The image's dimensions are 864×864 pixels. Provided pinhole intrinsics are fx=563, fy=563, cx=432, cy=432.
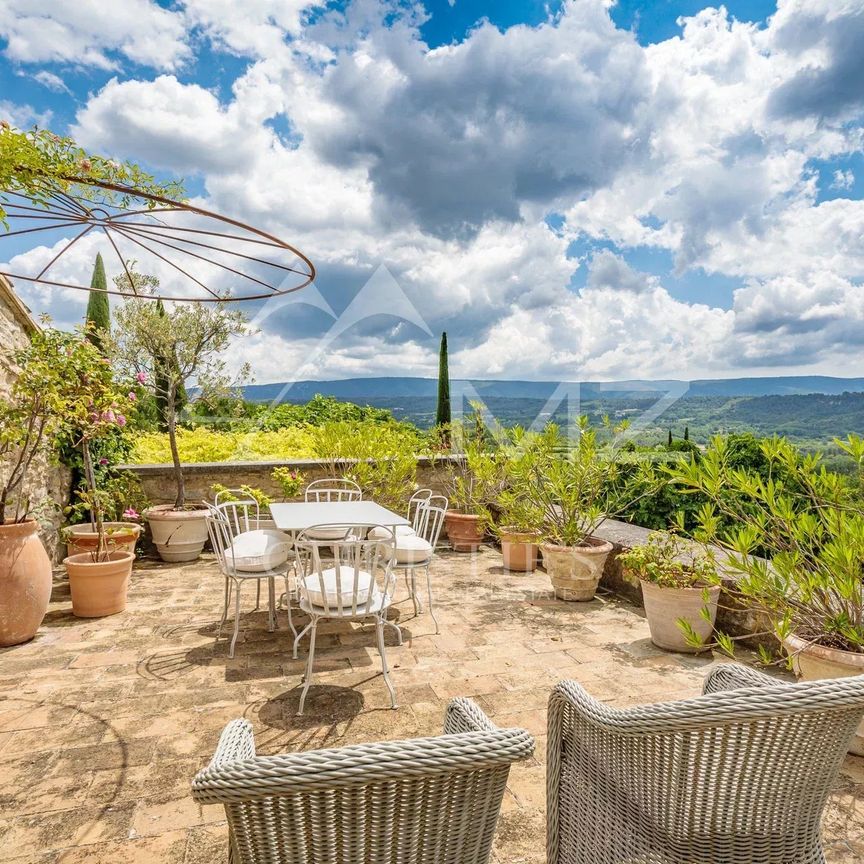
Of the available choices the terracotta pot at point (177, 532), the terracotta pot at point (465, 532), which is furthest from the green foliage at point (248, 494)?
the terracotta pot at point (465, 532)

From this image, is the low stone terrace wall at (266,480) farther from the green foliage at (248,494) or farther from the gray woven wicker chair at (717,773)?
the gray woven wicker chair at (717,773)

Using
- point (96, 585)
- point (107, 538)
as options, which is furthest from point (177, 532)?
point (96, 585)

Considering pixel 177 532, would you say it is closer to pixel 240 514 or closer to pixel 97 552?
pixel 240 514

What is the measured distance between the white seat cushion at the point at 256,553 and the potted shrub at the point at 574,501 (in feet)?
6.72

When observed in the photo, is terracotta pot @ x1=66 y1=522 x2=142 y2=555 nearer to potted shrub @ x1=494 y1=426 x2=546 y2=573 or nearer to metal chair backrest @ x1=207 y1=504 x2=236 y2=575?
metal chair backrest @ x1=207 y1=504 x2=236 y2=575

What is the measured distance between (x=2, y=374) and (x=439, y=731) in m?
4.20

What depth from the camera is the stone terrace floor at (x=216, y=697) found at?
180cm

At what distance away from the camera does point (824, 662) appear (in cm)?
225

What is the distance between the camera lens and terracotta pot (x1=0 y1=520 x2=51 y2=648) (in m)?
3.29

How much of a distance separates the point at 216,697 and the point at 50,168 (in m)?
2.32

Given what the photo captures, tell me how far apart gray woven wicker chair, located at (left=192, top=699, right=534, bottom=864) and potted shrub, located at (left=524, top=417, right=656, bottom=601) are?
3440mm

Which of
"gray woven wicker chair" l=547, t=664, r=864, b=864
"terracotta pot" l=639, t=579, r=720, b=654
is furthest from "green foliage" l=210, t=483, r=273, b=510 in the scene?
"gray woven wicker chair" l=547, t=664, r=864, b=864

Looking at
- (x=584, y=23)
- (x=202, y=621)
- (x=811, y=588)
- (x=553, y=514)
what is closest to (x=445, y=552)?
(x=553, y=514)

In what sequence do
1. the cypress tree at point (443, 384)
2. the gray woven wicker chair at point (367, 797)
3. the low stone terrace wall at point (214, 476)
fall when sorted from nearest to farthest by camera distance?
the gray woven wicker chair at point (367, 797) → the low stone terrace wall at point (214, 476) → the cypress tree at point (443, 384)
